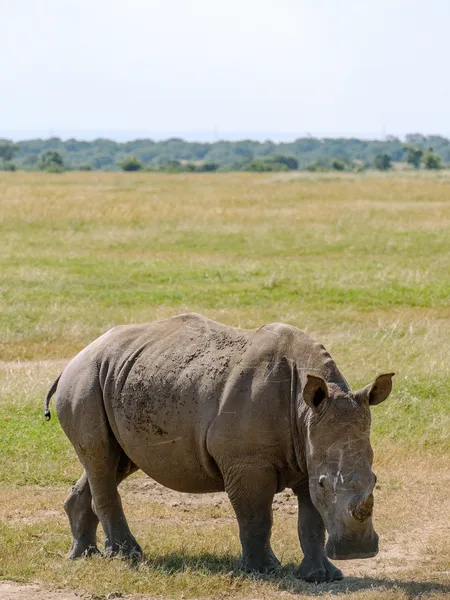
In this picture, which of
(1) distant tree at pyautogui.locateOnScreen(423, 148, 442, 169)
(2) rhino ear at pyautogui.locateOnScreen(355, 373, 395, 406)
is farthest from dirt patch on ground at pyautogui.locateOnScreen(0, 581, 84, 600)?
(1) distant tree at pyautogui.locateOnScreen(423, 148, 442, 169)

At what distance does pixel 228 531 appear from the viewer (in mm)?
8906

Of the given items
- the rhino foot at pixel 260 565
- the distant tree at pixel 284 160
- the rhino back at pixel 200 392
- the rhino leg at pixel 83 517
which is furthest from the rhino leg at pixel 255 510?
the distant tree at pixel 284 160

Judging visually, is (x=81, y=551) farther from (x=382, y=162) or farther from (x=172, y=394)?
(x=382, y=162)

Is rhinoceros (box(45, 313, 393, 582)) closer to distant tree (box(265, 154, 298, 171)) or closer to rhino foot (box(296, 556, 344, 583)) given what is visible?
rhino foot (box(296, 556, 344, 583))

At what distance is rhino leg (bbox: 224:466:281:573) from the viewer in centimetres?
745

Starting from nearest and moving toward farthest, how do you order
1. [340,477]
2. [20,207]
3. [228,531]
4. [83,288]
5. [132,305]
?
[340,477], [228,531], [132,305], [83,288], [20,207]

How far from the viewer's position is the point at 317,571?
7383mm

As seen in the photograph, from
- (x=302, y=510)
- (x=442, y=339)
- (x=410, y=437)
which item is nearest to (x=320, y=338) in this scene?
(x=442, y=339)

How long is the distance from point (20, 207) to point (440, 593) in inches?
1188

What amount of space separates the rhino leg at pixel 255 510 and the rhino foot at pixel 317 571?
186 millimetres

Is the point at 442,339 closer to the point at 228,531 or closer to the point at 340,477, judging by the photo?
the point at 228,531

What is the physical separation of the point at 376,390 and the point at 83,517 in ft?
8.53

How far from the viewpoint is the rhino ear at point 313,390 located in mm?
6938

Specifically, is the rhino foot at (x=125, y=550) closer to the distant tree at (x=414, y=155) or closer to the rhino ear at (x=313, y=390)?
the rhino ear at (x=313, y=390)
